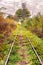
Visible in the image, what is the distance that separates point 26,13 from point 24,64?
100285 millimetres

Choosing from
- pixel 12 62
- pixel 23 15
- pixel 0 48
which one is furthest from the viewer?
pixel 23 15

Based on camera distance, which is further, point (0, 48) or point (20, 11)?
point (20, 11)

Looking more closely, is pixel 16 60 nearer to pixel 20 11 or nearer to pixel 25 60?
pixel 25 60

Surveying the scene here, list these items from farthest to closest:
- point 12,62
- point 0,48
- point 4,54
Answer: point 0,48, point 4,54, point 12,62

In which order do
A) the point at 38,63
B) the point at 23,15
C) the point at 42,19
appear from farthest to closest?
the point at 23,15 < the point at 42,19 < the point at 38,63

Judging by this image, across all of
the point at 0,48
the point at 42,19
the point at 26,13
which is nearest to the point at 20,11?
the point at 26,13

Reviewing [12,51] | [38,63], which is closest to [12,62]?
[38,63]

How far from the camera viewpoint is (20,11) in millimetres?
108750

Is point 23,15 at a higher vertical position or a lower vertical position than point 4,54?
lower

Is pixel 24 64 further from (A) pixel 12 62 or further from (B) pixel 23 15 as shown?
(B) pixel 23 15

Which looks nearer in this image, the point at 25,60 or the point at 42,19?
the point at 25,60

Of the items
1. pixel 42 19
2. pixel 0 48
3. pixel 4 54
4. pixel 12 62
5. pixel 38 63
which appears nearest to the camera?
pixel 38 63

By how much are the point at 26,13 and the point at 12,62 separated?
99.8m

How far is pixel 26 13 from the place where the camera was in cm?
10906
